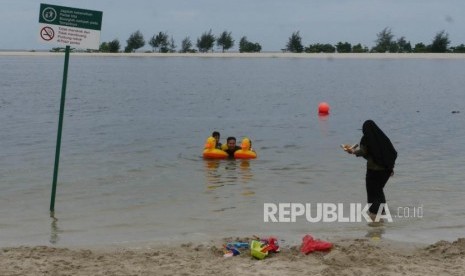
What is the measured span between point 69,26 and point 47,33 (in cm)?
32

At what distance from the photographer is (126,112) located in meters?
34.4

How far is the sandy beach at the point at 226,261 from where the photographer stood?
7.26 metres

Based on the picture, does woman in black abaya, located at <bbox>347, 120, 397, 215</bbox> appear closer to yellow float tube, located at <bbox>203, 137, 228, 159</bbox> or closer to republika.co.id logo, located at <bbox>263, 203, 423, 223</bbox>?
republika.co.id logo, located at <bbox>263, 203, 423, 223</bbox>

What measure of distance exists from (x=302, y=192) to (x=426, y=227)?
11.3 ft

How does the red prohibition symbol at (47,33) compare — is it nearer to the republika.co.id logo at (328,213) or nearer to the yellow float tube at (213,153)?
the republika.co.id logo at (328,213)

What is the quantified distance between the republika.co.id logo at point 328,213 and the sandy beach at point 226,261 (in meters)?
2.31

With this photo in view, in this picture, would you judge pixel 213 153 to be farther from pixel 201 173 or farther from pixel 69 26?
pixel 69 26

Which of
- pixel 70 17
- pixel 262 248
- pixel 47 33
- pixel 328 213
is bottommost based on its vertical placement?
pixel 328 213

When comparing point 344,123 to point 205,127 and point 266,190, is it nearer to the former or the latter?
point 205,127

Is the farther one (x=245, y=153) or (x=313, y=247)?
(x=245, y=153)

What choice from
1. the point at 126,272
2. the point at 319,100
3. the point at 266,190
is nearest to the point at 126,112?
the point at 319,100

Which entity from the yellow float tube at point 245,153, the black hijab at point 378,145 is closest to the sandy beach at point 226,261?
the black hijab at point 378,145

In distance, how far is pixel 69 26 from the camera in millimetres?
9508

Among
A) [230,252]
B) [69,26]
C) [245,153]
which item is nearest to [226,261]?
[230,252]
